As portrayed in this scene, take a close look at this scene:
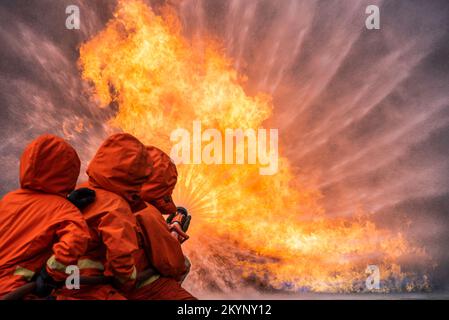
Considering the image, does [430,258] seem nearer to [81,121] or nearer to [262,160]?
[262,160]

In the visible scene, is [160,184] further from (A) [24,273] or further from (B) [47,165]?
(A) [24,273]

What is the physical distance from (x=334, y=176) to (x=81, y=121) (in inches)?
232

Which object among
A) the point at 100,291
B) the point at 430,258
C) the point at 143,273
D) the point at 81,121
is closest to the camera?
the point at 100,291

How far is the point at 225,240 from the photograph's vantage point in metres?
10.2

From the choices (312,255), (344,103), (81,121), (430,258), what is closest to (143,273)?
(81,121)

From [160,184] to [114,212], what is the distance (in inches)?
40.5

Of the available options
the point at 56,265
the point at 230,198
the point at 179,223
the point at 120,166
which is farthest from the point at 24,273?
the point at 230,198

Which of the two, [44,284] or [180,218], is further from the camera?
[180,218]

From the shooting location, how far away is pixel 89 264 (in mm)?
3365

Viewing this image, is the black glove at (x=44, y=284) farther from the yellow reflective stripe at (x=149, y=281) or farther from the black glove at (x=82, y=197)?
the yellow reflective stripe at (x=149, y=281)

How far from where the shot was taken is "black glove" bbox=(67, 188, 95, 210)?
3.39 m

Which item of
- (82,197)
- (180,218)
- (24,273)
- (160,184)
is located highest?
(160,184)

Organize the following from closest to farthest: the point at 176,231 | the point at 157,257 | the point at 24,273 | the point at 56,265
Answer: the point at 56,265
the point at 24,273
the point at 157,257
the point at 176,231

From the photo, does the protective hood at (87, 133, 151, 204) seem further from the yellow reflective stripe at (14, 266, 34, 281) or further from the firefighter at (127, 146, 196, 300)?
the yellow reflective stripe at (14, 266, 34, 281)
